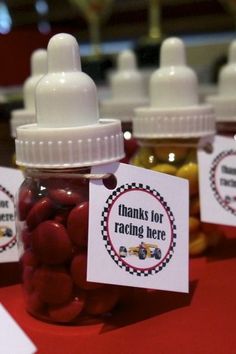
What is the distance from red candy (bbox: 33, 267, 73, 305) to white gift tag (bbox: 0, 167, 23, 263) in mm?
80

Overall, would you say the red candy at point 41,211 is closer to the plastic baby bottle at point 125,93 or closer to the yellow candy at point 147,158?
the yellow candy at point 147,158

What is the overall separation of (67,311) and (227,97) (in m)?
0.31

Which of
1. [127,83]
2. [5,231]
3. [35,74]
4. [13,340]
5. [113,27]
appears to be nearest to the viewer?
[13,340]

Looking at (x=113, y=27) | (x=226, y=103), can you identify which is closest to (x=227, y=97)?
(x=226, y=103)

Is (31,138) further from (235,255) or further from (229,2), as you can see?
(229,2)

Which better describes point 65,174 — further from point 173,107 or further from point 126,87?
point 126,87

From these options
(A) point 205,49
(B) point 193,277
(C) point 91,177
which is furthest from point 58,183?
(A) point 205,49

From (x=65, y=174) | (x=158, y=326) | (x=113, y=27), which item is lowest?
(x=158, y=326)

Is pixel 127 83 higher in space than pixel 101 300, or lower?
higher

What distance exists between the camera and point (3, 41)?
3.62ft

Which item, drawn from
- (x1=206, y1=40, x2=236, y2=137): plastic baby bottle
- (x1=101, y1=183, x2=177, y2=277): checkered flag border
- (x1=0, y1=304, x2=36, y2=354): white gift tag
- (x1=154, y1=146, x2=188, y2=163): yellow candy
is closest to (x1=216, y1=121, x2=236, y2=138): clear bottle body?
(x1=206, y1=40, x2=236, y2=137): plastic baby bottle

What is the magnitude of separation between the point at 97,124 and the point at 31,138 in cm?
5

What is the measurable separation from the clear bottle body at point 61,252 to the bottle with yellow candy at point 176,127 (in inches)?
5.0

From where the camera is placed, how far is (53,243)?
1.21 ft
